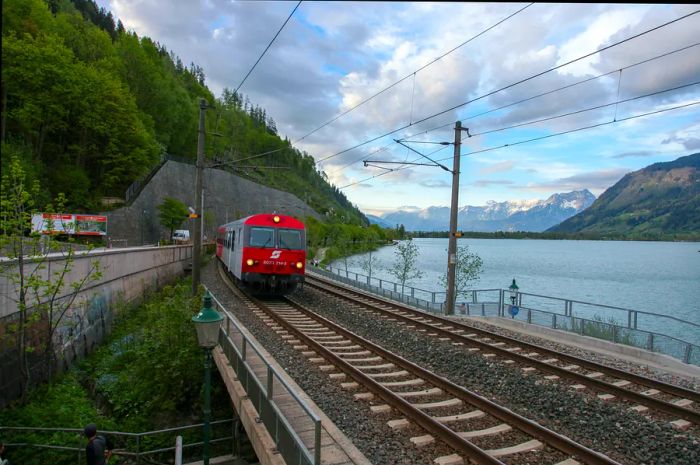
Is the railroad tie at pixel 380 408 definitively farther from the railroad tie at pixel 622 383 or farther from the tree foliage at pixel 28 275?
the tree foliage at pixel 28 275

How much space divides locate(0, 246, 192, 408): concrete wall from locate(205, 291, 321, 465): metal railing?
581 cm

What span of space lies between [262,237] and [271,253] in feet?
2.53

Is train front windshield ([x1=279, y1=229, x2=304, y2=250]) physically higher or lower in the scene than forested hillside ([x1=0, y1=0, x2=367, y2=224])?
lower

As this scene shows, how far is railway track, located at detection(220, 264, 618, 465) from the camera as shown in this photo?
→ 20.6 ft

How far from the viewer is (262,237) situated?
18.5 m

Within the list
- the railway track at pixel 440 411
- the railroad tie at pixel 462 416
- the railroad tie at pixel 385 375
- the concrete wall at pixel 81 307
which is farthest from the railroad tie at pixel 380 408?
the concrete wall at pixel 81 307

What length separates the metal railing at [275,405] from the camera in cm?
540

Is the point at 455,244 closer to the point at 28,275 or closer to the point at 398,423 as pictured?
the point at 398,423

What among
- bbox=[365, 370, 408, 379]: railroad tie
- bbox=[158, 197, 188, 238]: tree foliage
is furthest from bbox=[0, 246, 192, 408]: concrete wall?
bbox=[158, 197, 188, 238]: tree foliage

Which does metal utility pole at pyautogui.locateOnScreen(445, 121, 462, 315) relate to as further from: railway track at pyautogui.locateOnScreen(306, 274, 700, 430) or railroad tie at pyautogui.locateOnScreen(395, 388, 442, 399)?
railroad tie at pyautogui.locateOnScreen(395, 388, 442, 399)

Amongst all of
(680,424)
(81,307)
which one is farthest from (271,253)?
(680,424)

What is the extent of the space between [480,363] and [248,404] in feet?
17.6

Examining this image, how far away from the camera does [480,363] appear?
10602mm

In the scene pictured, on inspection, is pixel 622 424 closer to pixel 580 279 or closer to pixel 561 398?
pixel 561 398
